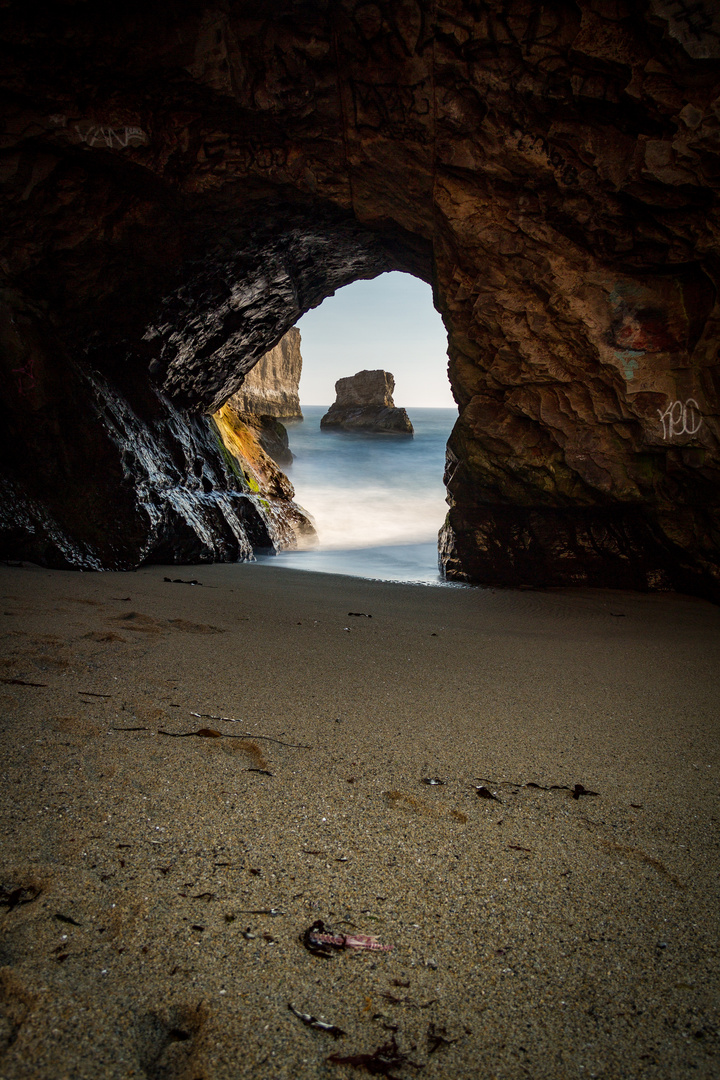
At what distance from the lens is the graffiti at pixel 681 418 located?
3.66 metres

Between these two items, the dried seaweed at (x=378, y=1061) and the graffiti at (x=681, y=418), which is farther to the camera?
the graffiti at (x=681, y=418)

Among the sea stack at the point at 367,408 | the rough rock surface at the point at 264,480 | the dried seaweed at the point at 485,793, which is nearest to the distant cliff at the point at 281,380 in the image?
the sea stack at the point at 367,408

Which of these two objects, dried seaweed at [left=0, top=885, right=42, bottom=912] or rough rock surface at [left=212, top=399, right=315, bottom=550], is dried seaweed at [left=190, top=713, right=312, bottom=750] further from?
rough rock surface at [left=212, top=399, right=315, bottom=550]

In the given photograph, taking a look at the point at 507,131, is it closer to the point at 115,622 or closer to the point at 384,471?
the point at 115,622

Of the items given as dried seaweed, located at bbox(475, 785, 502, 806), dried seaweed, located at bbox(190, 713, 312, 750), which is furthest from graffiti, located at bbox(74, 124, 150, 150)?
dried seaweed, located at bbox(475, 785, 502, 806)

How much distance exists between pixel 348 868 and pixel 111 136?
16.6 feet

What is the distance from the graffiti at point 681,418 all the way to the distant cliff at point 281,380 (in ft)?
101

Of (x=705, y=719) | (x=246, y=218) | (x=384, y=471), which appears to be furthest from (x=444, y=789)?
(x=384, y=471)

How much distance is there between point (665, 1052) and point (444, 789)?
66 cm

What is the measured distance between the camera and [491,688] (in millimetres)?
2148

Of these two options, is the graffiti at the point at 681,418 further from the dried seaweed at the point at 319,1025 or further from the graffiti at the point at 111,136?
the graffiti at the point at 111,136

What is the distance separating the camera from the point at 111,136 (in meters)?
4.18

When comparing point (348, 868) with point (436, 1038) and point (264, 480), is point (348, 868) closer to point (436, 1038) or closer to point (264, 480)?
point (436, 1038)

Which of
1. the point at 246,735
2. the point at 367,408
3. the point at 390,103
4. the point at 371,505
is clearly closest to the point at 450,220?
the point at 390,103
